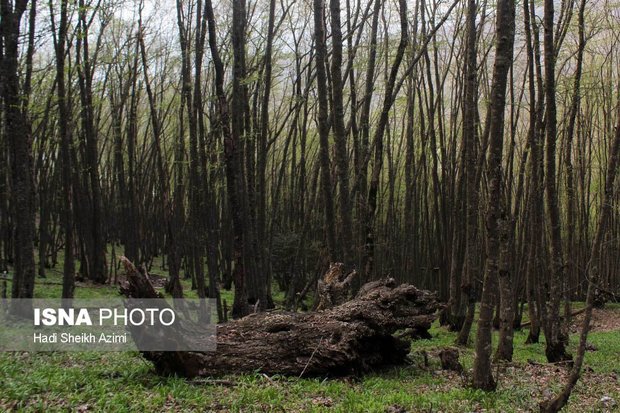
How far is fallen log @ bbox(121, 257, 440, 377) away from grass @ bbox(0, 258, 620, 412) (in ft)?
0.62

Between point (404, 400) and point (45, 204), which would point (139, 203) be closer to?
point (45, 204)

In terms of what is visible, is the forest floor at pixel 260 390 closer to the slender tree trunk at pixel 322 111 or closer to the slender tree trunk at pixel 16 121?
the slender tree trunk at pixel 16 121

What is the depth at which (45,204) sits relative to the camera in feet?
48.9

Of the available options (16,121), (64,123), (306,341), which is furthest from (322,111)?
(16,121)

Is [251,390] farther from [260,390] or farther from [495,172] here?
[495,172]

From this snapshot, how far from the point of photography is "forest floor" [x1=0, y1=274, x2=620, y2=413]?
455 centimetres

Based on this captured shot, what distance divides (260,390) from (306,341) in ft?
3.71

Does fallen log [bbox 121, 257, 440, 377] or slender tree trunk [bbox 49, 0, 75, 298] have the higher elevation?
slender tree trunk [bbox 49, 0, 75, 298]

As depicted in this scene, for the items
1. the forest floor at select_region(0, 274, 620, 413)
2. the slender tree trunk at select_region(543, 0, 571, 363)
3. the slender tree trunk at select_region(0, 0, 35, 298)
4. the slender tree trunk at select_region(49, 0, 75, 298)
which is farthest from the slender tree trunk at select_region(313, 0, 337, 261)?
the slender tree trunk at select_region(0, 0, 35, 298)

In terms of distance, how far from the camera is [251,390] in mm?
4934

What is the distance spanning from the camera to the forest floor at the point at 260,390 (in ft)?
14.9

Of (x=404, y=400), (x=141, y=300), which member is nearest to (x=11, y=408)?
(x=141, y=300)

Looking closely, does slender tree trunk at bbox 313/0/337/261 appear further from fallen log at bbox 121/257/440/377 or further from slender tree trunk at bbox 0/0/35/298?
slender tree trunk at bbox 0/0/35/298

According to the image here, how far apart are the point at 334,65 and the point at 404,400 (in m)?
5.36
